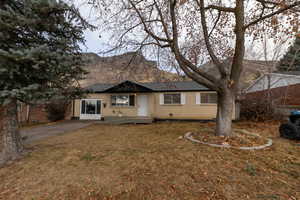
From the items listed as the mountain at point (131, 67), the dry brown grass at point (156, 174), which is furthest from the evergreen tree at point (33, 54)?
the mountain at point (131, 67)

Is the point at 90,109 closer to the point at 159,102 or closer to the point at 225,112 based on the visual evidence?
the point at 159,102

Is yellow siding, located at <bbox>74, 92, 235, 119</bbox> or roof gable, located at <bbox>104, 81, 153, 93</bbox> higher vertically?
roof gable, located at <bbox>104, 81, 153, 93</bbox>

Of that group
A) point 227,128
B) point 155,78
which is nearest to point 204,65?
point 155,78

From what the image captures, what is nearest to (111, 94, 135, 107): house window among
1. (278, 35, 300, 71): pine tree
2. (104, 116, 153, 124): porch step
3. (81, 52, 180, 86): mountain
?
(104, 116, 153, 124): porch step

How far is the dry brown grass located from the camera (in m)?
2.38

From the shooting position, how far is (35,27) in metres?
3.32

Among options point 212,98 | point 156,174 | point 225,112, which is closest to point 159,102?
point 212,98

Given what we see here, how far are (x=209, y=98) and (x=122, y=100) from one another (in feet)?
27.6

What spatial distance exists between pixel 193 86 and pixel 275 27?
24.8ft

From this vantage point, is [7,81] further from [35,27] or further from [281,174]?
[281,174]

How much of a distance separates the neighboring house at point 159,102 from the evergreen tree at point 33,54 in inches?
308

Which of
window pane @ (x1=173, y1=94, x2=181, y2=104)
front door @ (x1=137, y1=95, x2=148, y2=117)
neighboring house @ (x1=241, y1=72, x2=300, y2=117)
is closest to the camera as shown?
neighboring house @ (x1=241, y1=72, x2=300, y2=117)

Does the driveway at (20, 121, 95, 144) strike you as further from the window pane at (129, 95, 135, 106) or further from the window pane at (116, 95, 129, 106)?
the window pane at (129, 95, 135, 106)

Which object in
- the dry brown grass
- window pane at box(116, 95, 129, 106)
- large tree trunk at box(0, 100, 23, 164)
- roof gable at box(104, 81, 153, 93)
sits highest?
roof gable at box(104, 81, 153, 93)
